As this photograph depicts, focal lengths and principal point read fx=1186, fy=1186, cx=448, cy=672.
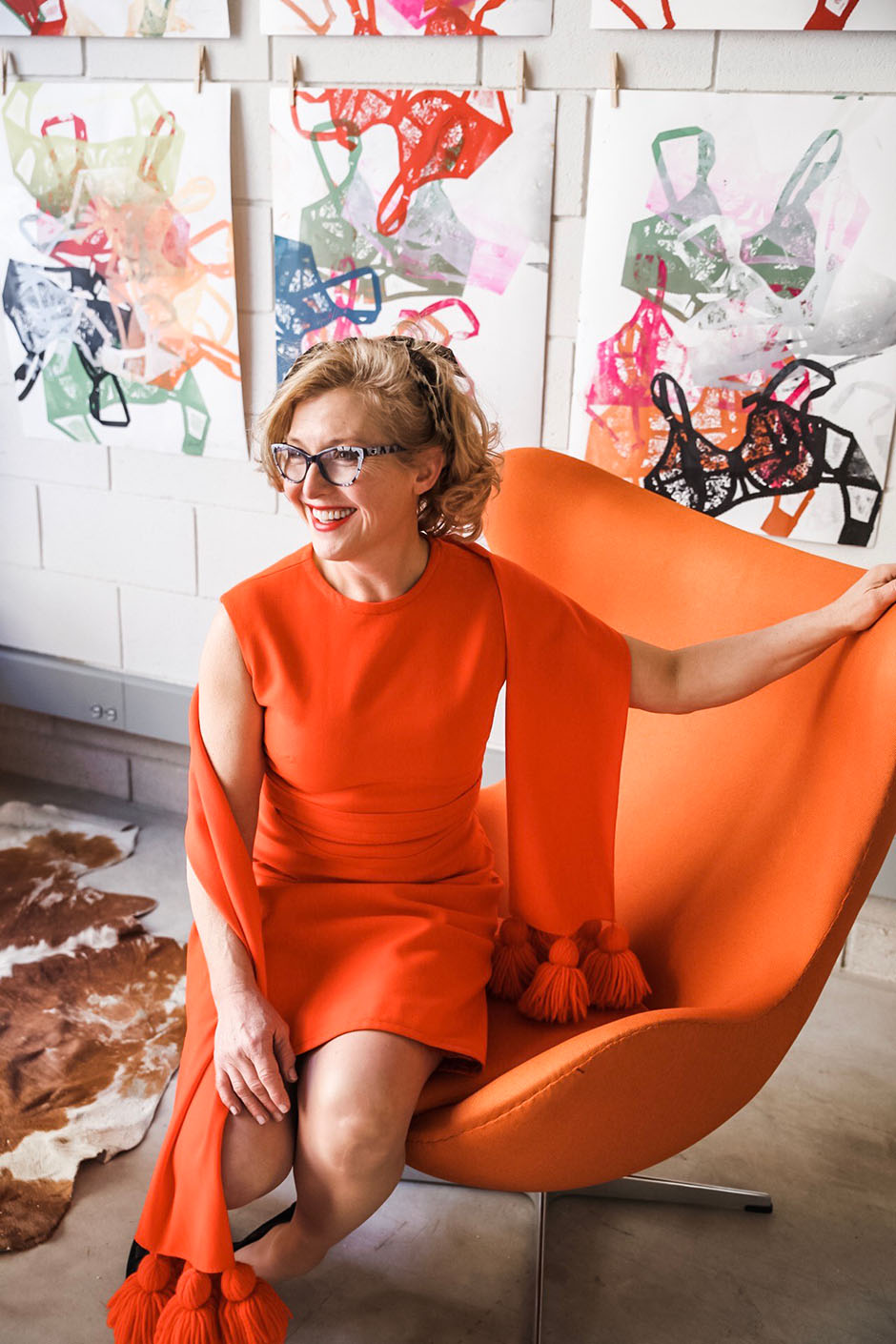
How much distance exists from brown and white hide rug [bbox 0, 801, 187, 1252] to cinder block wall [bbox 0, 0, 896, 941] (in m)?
0.44

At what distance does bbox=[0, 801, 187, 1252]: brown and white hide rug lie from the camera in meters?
1.91

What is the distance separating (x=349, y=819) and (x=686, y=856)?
498 millimetres

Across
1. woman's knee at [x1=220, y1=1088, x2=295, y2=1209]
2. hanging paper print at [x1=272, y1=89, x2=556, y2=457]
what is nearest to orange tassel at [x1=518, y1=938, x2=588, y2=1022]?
woman's knee at [x1=220, y1=1088, x2=295, y2=1209]

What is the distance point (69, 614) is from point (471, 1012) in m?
1.93

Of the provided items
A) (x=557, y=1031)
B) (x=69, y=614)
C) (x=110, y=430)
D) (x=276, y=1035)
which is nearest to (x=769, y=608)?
(x=557, y=1031)

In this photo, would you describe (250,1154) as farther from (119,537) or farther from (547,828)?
(119,537)

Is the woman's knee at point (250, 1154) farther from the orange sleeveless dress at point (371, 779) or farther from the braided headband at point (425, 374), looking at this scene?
the braided headband at point (425, 374)

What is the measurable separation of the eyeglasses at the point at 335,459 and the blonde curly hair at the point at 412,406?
36 millimetres

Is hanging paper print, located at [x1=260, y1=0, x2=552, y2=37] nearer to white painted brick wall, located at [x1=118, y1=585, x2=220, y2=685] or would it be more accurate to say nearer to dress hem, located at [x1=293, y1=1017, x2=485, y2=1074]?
white painted brick wall, located at [x1=118, y1=585, x2=220, y2=685]

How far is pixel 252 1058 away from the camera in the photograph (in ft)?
4.61

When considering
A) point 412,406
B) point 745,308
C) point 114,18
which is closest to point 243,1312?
point 412,406

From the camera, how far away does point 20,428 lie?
9.69ft

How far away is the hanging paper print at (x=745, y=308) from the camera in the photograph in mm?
2076

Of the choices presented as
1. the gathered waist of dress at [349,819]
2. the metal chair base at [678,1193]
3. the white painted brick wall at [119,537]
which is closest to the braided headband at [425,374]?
the gathered waist of dress at [349,819]
